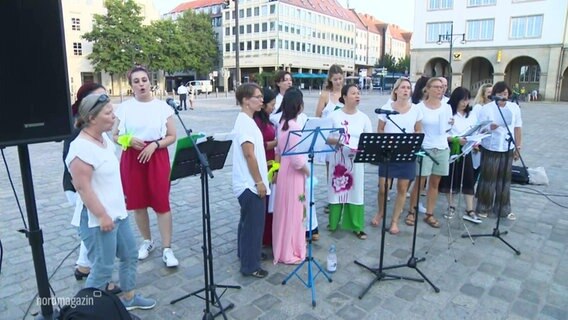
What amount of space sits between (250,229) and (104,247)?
1324mm

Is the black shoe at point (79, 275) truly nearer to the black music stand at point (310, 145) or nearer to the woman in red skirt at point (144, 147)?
the woman in red skirt at point (144, 147)

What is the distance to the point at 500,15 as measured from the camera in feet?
129

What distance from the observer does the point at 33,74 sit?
2.33 meters

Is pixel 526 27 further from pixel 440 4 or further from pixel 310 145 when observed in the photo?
pixel 310 145

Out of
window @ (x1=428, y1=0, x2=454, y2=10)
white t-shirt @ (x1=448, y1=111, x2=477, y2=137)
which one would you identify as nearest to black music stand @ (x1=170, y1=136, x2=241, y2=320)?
white t-shirt @ (x1=448, y1=111, x2=477, y2=137)

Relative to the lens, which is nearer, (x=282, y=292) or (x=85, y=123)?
(x=85, y=123)

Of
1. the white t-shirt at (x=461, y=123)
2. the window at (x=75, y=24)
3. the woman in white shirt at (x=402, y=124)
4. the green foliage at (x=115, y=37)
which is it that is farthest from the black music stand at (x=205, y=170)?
the window at (x=75, y=24)

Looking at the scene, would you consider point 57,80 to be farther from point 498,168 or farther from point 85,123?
point 498,168

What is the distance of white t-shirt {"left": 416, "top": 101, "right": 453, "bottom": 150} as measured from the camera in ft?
16.7

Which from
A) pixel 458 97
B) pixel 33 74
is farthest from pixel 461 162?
pixel 33 74

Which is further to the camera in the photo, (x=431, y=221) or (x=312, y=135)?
(x=431, y=221)

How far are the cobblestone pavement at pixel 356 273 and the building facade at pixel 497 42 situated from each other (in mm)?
35018

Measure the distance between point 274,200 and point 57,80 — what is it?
2398 millimetres

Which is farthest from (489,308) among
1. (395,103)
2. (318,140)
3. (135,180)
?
(135,180)
